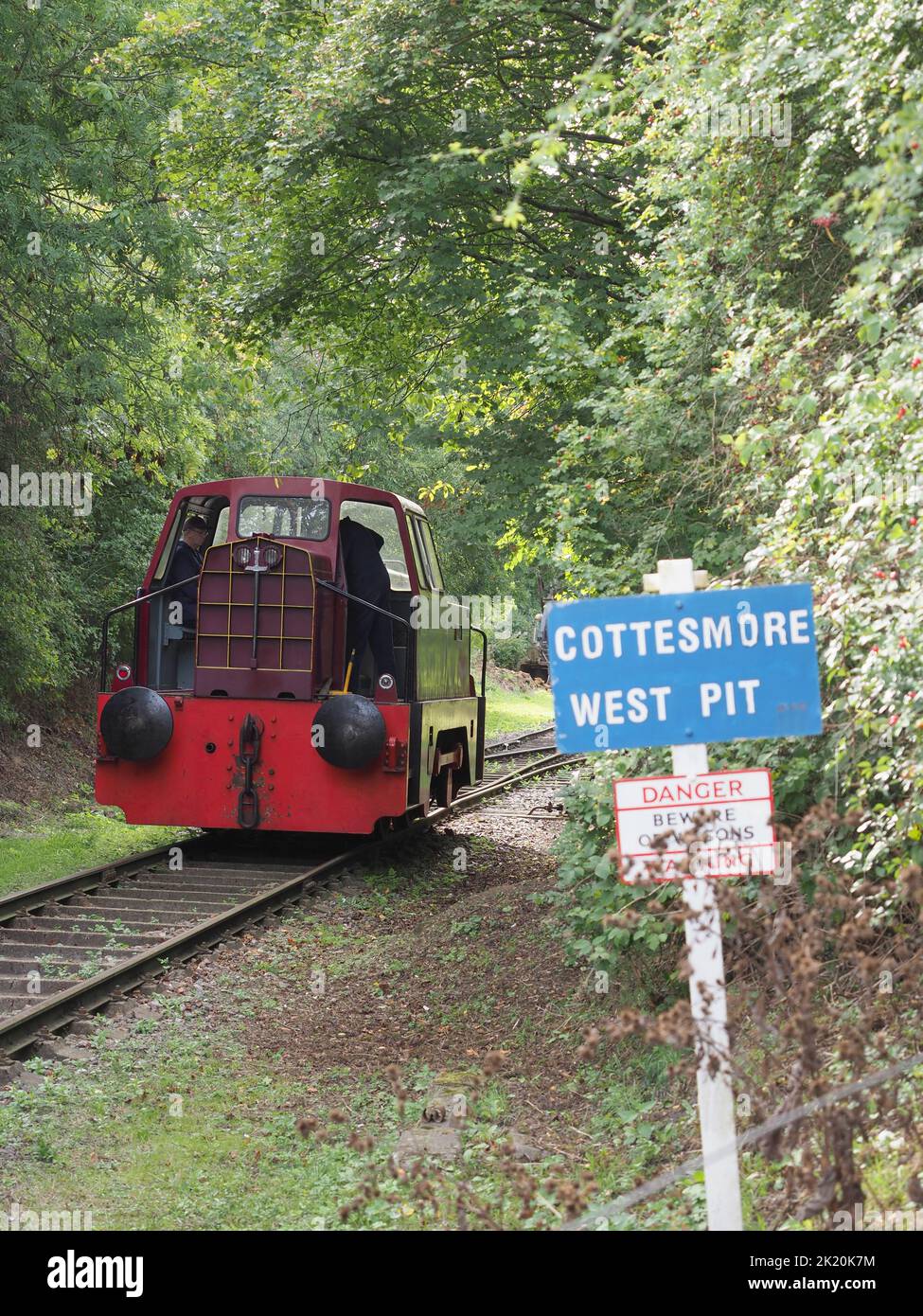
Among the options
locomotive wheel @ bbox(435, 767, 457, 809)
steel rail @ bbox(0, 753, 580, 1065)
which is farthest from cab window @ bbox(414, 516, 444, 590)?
steel rail @ bbox(0, 753, 580, 1065)

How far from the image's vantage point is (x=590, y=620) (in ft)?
11.4

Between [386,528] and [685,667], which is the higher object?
[386,528]

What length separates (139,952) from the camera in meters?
8.37

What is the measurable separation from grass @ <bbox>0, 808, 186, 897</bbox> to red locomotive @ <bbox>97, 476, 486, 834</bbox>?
0.92m

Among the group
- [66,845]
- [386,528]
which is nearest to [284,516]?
[386,528]

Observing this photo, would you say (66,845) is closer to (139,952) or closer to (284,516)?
(284,516)

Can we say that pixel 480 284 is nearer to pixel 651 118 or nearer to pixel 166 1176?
pixel 651 118

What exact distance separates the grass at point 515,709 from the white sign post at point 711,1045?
2360 centimetres

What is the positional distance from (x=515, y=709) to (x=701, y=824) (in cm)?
3114

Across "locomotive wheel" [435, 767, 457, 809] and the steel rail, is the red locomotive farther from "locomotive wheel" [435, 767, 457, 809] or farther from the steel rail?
"locomotive wheel" [435, 767, 457, 809]

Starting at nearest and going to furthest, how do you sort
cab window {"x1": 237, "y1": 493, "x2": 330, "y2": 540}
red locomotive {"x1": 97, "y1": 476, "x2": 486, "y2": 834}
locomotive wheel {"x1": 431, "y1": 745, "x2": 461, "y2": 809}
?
red locomotive {"x1": 97, "y1": 476, "x2": 486, "y2": 834}, cab window {"x1": 237, "y1": 493, "x2": 330, "y2": 540}, locomotive wheel {"x1": 431, "y1": 745, "x2": 461, "y2": 809}

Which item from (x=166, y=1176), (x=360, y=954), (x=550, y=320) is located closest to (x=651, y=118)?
(x=550, y=320)

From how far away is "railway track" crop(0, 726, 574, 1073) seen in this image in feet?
24.2

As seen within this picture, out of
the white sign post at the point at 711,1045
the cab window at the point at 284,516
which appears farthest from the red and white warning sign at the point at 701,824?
the cab window at the point at 284,516
